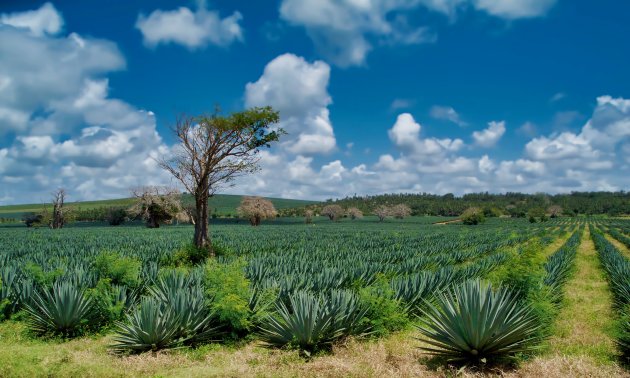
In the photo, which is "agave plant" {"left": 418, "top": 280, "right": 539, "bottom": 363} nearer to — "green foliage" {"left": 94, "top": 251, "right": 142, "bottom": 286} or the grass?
the grass

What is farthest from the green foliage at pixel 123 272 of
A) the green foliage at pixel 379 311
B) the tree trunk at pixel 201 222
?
the tree trunk at pixel 201 222

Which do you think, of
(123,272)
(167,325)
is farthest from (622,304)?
(123,272)

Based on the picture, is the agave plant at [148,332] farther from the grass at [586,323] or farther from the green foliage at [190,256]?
the green foliage at [190,256]

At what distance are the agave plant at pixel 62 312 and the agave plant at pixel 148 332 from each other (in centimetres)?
134

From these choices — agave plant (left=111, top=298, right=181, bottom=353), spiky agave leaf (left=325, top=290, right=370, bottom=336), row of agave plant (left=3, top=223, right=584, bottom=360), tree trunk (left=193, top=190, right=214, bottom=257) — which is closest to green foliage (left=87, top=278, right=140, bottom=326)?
row of agave plant (left=3, top=223, right=584, bottom=360)

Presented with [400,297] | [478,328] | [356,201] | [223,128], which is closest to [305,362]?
[478,328]

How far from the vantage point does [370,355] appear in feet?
19.7

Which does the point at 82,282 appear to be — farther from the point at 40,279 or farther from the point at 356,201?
the point at 356,201

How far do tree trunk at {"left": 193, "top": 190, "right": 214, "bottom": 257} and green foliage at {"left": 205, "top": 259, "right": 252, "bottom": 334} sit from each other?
11976 millimetres

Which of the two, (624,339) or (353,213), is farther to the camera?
(353,213)

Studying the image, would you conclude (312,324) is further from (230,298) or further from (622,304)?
(622,304)

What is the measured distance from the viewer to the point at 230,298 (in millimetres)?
6426

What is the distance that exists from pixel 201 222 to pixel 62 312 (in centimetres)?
1182

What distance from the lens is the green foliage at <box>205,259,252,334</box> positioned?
646 cm
